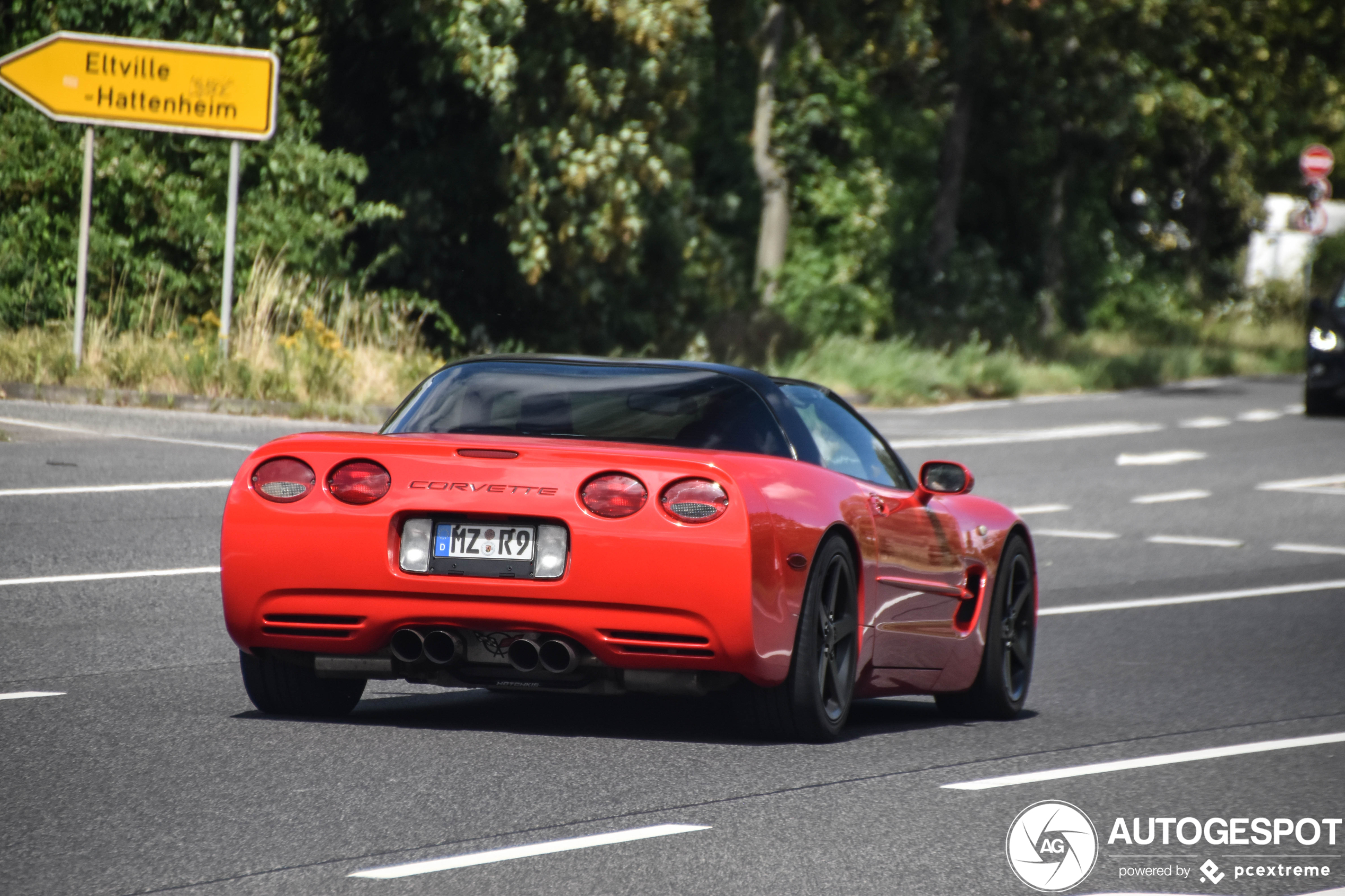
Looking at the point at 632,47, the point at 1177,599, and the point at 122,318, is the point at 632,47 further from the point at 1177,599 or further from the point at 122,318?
the point at 1177,599

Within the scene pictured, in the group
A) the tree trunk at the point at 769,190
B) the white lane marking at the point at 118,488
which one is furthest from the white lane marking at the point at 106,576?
the tree trunk at the point at 769,190

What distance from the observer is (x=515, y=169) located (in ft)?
76.3

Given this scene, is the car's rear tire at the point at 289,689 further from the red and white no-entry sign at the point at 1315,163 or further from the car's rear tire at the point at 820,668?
the red and white no-entry sign at the point at 1315,163

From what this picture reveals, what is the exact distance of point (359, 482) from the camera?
6.57m

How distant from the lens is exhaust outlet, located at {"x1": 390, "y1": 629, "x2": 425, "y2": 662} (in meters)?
6.57

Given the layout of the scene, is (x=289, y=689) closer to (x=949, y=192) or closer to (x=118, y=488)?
(x=118, y=488)

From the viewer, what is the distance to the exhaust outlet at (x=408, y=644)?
6570mm

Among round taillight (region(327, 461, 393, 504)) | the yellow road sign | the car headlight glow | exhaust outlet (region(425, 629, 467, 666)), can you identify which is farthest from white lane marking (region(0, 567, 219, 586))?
Result: the car headlight glow

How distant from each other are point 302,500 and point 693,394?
136cm

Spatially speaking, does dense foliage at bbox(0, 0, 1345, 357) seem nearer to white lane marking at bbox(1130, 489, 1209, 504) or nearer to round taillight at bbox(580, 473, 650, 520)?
white lane marking at bbox(1130, 489, 1209, 504)

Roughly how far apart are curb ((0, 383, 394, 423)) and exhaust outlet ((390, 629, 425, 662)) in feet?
37.2

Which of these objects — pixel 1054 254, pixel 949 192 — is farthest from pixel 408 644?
pixel 1054 254

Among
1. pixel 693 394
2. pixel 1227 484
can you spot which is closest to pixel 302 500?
pixel 693 394

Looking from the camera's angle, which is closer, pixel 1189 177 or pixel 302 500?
pixel 302 500
